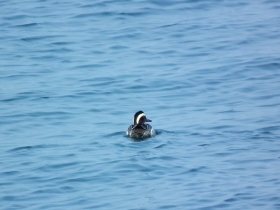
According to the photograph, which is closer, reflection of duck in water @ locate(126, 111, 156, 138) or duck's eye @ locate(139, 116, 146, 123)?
reflection of duck in water @ locate(126, 111, 156, 138)

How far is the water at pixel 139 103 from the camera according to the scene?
1468cm

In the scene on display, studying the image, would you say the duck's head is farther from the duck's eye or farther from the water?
the water

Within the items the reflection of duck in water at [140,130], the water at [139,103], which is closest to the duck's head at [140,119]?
the reflection of duck in water at [140,130]

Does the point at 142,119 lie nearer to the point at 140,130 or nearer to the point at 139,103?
the point at 140,130

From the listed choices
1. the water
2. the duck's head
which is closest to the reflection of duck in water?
the duck's head

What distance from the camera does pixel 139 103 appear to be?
829 inches

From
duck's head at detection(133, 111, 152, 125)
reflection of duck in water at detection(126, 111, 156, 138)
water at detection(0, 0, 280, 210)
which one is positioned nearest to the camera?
water at detection(0, 0, 280, 210)

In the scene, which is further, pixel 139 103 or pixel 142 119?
pixel 139 103

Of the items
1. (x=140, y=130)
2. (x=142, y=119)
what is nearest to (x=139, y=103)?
(x=142, y=119)

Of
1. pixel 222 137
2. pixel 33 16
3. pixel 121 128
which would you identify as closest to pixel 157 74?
pixel 121 128

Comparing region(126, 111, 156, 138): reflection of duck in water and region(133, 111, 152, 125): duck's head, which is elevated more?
region(133, 111, 152, 125): duck's head

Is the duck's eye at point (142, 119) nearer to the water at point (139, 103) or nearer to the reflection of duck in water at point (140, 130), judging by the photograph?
the reflection of duck in water at point (140, 130)

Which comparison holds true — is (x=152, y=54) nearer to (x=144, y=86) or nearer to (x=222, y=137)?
(x=144, y=86)

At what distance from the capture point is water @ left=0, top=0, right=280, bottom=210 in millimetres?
14680
